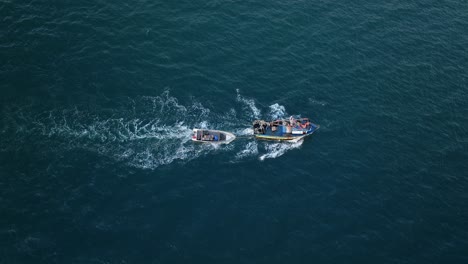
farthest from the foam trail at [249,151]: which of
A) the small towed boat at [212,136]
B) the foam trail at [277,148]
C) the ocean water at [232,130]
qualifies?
the small towed boat at [212,136]

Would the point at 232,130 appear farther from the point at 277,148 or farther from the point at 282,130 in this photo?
the point at 282,130

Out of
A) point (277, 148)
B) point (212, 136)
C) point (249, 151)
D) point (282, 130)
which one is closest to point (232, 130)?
point (212, 136)

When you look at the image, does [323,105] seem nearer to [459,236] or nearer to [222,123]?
[222,123]

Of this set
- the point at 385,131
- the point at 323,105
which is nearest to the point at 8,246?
the point at 323,105

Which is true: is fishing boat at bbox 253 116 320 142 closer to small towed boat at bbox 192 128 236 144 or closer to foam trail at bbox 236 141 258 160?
foam trail at bbox 236 141 258 160

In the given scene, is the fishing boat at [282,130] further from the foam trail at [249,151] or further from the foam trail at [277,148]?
the foam trail at [249,151]

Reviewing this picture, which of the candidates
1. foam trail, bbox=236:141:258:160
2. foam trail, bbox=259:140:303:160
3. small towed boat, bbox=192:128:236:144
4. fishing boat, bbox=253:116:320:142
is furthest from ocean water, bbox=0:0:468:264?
fishing boat, bbox=253:116:320:142
